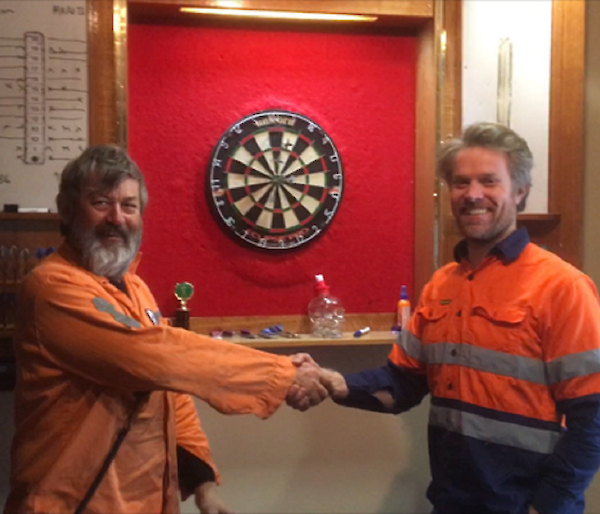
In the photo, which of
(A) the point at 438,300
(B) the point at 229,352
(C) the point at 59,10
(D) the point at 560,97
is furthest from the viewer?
(D) the point at 560,97

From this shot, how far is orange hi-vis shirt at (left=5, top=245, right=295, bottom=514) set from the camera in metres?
1.58

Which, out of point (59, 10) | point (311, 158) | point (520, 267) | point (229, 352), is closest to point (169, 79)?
point (59, 10)

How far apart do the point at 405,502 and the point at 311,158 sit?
57.6 inches

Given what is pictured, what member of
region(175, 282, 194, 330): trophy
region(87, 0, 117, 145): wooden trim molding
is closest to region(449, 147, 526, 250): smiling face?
region(175, 282, 194, 330): trophy

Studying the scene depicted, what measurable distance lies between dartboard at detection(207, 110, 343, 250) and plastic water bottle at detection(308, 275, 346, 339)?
0.69 ft

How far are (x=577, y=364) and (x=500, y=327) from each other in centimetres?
21

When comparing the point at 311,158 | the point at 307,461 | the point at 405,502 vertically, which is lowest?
the point at 405,502

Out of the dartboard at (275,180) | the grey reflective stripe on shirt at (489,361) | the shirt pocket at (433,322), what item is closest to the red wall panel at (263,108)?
the dartboard at (275,180)

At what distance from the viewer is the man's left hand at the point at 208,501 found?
1.87 metres

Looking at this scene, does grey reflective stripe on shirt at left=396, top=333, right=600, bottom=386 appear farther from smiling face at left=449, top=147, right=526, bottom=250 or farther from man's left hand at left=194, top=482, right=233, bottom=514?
man's left hand at left=194, top=482, right=233, bottom=514

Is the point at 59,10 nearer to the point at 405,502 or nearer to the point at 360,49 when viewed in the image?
the point at 360,49

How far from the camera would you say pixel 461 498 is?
175 centimetres

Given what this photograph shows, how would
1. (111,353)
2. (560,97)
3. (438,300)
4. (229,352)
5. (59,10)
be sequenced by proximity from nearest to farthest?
(111,353) < (229,352) < (438,300) < (59,10) < (560,97)

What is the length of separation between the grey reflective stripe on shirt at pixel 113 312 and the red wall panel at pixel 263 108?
3.28 feet
